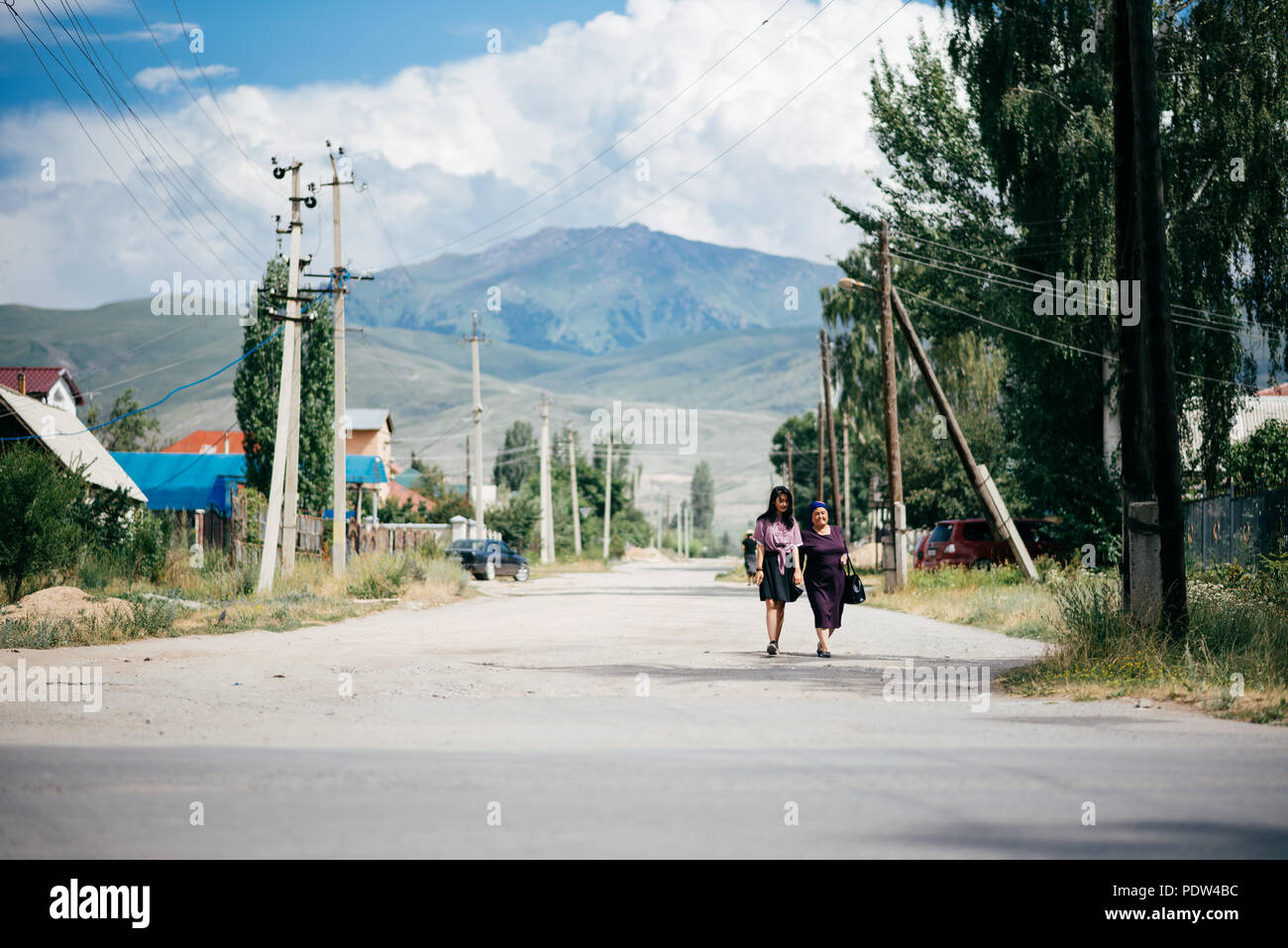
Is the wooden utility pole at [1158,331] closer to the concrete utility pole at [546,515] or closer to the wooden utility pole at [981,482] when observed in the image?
the wooden utility pole at [981,482]

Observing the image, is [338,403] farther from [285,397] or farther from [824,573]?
[824,573]

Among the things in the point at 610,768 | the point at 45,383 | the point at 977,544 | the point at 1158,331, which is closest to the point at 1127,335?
the point at 1158,331

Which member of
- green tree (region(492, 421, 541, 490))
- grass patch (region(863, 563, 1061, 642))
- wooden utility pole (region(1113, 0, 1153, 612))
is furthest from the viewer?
green tree (region(492, 421, 541, 490))

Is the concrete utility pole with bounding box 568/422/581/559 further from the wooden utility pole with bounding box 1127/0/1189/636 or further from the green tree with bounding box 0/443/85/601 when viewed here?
the wooden utility pole with bounding box 1127/0/1189/636

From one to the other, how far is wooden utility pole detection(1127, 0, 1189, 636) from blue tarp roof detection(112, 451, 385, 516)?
3787 centimetres

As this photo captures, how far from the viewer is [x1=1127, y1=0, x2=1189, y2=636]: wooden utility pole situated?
12.0 m

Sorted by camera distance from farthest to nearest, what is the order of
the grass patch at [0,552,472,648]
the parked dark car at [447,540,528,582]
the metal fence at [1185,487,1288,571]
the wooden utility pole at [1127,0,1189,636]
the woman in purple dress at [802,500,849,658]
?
the parked dark car at [447,540,528,582] < the metal fence at [1185,487,1288,571] < the grass patch at [0,552,472,648] < the woman in purple dress at [802,500,849,658] < the wooden utility pole at [1127,0,1189,636]

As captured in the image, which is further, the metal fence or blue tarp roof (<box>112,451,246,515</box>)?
blue tarp roof (<box>112,451,246,515</box>)

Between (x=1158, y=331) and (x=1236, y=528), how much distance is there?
635 inches

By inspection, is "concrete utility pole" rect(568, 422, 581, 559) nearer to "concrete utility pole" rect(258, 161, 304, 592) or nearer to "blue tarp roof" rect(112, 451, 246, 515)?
"blue tarp roof" rect(112, 451, 246, 515)

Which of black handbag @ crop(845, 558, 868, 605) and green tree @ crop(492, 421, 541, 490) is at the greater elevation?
green tree @ crop(492, 421, 541, 490)

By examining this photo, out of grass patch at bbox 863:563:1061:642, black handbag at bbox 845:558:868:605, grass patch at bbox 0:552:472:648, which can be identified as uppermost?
black handbag at bbox 845:558:868:605

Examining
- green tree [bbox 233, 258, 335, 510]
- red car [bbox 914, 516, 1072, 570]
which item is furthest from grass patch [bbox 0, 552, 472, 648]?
green tree [bbox 233, 258, 335, 510]

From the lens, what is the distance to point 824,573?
15.0 metres
